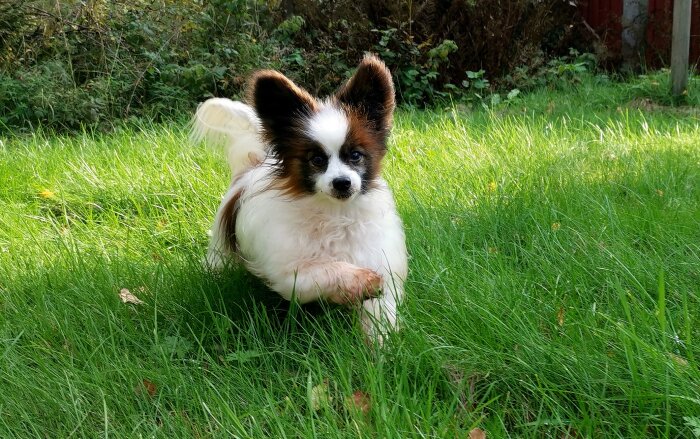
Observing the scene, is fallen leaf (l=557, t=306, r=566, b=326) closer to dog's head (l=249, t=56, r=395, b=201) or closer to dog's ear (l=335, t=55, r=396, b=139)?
dog's head (l=249, t=56, r=395, b=201)

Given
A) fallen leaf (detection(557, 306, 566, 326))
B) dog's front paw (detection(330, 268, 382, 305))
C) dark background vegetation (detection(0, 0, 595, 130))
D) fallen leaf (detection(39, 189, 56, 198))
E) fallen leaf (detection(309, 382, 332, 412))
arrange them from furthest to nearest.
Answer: dark background vegetation (detection(0, 0, 595, 130)) < fallen leaf (detection(39, 189, 56, 198)) < dog's front paw (detection(330, 268, 382, 305)) < fallen leaf (detection(557, 306, 566, 326)) < fallen leaf (detection(309, 382, 332, 412))

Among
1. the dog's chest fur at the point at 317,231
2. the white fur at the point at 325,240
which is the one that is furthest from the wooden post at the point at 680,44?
the dog's chest fur at the point at 317,231

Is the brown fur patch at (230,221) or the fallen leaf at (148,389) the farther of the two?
the brown fur patch at (230,221)

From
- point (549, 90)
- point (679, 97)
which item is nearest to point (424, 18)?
point (549, 90)

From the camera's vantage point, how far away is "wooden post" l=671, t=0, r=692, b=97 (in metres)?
6.38

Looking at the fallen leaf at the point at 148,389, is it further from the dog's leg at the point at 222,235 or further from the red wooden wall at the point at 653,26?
the red wooden wall at the point at 653,26

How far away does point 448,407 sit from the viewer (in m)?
2.00

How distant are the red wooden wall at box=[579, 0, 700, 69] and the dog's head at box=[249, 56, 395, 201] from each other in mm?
6593

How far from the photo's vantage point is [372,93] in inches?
113

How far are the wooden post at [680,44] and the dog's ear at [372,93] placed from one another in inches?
183

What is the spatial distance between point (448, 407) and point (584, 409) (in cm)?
37

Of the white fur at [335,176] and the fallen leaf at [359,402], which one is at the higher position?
the white fur at [335,176]

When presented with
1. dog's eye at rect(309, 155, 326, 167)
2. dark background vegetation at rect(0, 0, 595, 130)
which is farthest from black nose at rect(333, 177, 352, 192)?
dark background vegetation at rect(0, 0, 595, 130)

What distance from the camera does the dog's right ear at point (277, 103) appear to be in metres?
2.73
